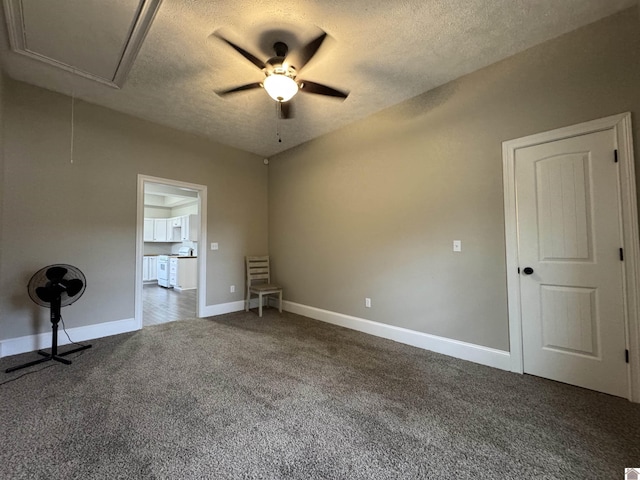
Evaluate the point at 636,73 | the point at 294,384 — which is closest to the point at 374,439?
the point at 294,384

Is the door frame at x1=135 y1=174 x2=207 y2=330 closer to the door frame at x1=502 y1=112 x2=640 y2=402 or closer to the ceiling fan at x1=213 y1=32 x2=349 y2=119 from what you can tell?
the ceiling fan at x1=213 y1=32 x2=349 y2=119

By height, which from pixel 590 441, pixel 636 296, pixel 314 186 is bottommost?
pixel 590 441

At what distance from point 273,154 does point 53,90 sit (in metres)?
2.92

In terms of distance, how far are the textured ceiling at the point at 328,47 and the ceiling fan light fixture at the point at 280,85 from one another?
0.37 metres

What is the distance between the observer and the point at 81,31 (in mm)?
2119

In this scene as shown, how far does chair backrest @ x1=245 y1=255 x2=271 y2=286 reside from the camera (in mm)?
4687

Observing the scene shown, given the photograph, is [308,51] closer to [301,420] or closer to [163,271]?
[301,420]

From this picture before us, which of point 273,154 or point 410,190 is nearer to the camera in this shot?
point 410,190

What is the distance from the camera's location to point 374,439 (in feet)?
5.14

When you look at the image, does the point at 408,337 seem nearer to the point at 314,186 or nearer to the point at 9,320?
the point at 314,186

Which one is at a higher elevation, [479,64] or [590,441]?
[479,64]

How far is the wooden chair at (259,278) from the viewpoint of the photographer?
174 inches

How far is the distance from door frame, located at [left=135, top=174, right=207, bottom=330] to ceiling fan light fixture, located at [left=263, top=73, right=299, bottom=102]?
97.4 inches

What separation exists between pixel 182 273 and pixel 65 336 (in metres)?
3.94
